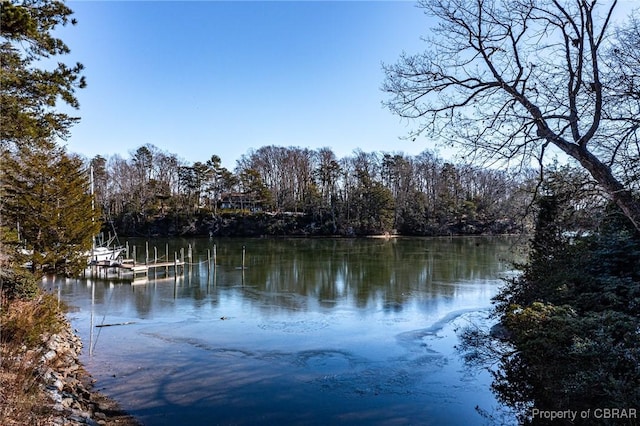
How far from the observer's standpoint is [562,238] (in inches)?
462

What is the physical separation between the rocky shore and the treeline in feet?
143

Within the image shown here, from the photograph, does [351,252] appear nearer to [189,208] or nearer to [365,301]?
[365,301]

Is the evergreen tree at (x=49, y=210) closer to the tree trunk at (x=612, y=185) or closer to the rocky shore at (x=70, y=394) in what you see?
the rocky shore at (x=70, y=394)

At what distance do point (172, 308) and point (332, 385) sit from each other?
9.09 metres

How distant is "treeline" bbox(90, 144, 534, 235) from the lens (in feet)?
172

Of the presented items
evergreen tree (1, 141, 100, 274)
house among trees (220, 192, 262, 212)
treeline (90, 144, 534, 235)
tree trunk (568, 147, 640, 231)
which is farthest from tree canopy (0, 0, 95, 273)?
house among trees (220, 192, 262, 212)

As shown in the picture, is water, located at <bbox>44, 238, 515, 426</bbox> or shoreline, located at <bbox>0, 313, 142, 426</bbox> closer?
shoreline, located at <bbox>0, 313, 142, 426</bbox>

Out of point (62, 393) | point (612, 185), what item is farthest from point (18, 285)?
point (612, 185)

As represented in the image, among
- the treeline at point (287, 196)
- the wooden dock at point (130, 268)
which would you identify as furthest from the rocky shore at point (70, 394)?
the treeline at point (287, 196)

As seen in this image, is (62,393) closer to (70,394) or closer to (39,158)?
(70,394)

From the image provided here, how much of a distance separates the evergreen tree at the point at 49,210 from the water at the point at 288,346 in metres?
2.21

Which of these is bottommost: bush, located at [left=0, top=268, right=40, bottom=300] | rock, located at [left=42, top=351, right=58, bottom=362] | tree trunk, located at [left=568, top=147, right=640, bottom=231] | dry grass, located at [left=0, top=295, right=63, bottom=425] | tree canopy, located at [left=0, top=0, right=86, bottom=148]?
rock, located at [left=42, top=351, right=58, bottom=362]

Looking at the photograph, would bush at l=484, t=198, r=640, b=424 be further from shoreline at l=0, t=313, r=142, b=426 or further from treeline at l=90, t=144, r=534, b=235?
treeline at l=90, t=144, r=534, b=235

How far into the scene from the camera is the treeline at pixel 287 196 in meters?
52.3
